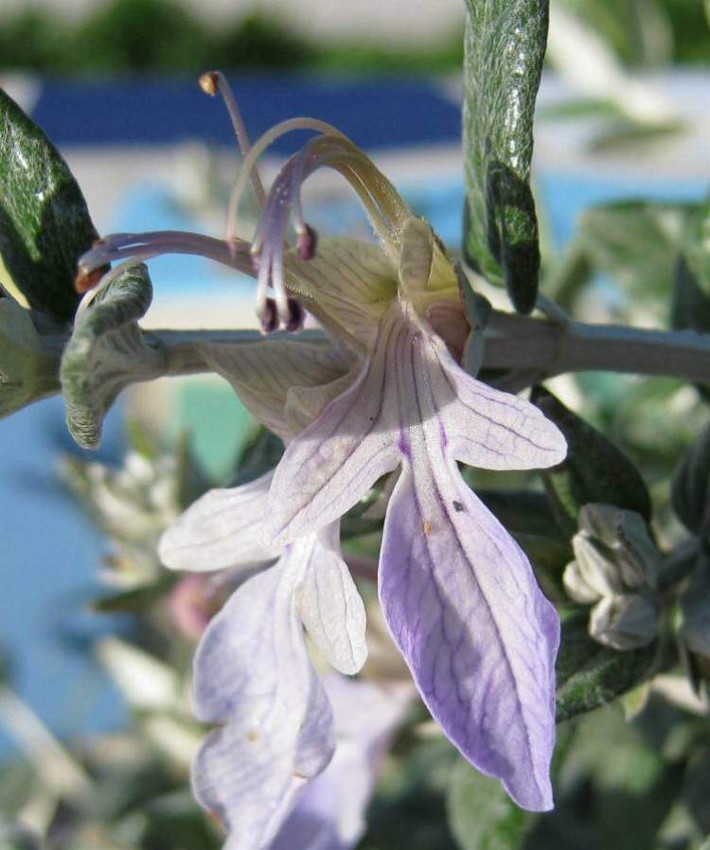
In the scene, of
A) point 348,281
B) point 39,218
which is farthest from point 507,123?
point 39,218

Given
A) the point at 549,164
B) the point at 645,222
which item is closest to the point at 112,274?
the point at 645,222

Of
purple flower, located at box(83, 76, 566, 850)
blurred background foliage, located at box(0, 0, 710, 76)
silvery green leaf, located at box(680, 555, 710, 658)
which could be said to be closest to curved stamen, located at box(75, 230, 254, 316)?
purple flower, located at box(83, 76, 566, 850)

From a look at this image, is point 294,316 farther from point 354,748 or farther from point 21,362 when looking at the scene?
point 354,748

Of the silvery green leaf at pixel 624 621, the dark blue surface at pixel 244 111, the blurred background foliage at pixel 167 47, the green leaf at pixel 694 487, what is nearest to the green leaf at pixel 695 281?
the green leaf at pixel 694 487

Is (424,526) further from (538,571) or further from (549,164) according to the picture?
(549,164)

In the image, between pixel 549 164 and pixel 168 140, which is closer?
pixel 549 164

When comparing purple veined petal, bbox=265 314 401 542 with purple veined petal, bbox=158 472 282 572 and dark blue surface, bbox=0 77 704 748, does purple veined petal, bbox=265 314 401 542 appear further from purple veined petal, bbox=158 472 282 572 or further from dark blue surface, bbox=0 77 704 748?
dark blue surface, bbox=0 77 704 748
